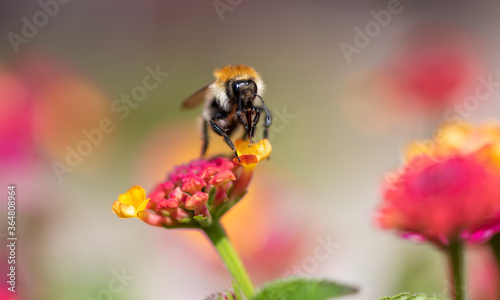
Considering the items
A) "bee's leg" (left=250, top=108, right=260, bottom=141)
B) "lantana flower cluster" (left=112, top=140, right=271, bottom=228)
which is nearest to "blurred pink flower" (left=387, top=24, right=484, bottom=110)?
"bee's leg" (left=250, top=108, right=260, bottom=141)

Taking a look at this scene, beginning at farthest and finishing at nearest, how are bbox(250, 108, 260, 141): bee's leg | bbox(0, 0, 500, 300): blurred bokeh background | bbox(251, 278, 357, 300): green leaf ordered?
1. bbox(0, 0, 500, 300): blurred bokeh background
2. bbox(250, 108, 260, 141): bee's leg
3. bbox(251, 278, 357, 300): green leaf

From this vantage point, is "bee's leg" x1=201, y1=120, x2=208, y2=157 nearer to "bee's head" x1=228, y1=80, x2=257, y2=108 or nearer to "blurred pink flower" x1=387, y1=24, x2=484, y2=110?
"bee's head" x1=228, y1=80, x2=257, y2=108

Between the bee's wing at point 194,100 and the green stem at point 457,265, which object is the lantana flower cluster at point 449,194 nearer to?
the green stem at point 457,265

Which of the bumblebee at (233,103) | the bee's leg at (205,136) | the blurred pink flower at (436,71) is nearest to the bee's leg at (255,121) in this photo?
the bumblebee at (233,103)

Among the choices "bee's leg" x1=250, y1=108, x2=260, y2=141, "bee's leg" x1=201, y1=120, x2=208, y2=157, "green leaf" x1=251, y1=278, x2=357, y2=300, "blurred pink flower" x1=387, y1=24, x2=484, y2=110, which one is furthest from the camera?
"blurred pink flower" x1=387, y1=24, x2=484, y2=110

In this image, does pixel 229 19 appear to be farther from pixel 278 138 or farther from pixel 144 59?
pixel 278 138
